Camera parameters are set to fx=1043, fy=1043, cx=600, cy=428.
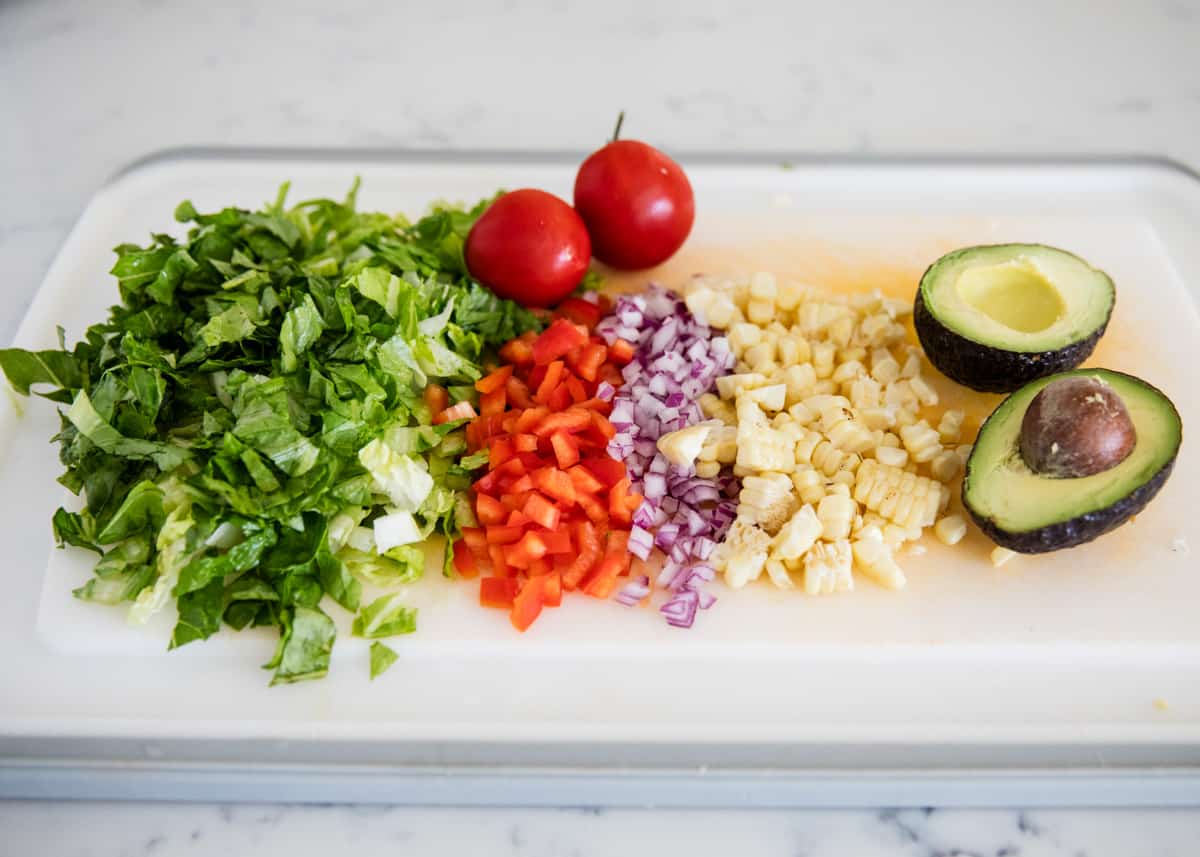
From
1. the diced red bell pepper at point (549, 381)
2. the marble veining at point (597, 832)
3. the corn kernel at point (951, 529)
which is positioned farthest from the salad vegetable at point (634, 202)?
the marble veining at point (597, 832)

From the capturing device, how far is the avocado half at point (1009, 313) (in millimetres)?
1787

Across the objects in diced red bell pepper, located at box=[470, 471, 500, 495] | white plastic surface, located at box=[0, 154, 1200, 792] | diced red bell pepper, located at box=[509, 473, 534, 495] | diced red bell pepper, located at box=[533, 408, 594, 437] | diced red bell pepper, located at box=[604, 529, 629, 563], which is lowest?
white plastic surface, located at box=[0, 154, 1200, 792]

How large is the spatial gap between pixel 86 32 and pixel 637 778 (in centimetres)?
286

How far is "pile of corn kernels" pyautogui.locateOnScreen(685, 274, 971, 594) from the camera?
1.69m

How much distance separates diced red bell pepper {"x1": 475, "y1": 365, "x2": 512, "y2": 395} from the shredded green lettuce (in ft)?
0.10

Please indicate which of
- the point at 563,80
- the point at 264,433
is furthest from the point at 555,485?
the point at 563,80

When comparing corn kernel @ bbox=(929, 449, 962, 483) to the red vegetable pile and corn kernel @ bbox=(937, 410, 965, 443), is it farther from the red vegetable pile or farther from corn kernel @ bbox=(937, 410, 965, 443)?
the red vegetable pile

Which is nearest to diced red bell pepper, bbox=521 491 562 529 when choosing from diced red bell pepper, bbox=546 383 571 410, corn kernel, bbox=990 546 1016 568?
diced red bell pepper, bbox=546 383 571 410

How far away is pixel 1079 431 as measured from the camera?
154 centimetres

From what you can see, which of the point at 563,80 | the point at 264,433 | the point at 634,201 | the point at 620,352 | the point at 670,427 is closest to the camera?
the point at 264,433

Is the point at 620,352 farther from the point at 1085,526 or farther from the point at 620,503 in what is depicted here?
the point at 1085,526

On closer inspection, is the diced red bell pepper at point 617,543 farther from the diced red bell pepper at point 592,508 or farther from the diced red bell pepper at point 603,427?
the diced red bell pepper at point 603,427

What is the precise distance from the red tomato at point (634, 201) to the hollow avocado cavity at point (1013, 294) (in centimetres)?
57

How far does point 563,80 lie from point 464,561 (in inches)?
68.1
